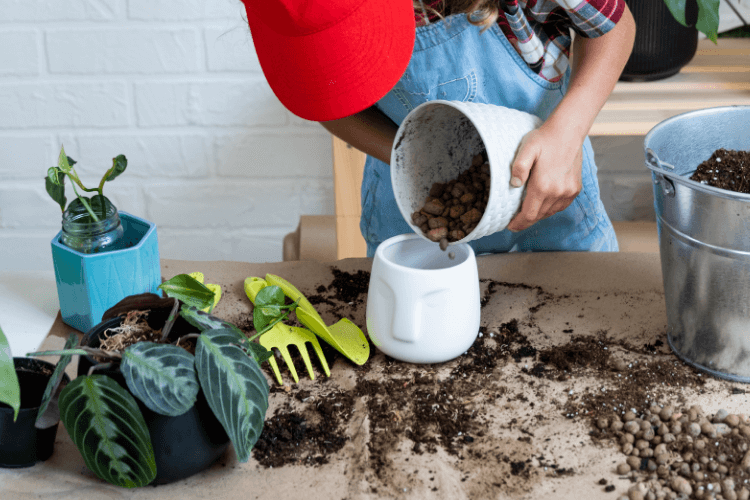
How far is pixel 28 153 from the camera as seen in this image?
1569 millimetres

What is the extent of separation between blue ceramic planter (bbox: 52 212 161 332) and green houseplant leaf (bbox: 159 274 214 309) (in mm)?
136

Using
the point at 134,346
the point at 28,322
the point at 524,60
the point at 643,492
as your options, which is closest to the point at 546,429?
the point at 643,492

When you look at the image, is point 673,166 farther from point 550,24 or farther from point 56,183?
point 56,183

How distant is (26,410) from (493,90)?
0.65 m

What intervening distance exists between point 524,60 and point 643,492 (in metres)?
0.54

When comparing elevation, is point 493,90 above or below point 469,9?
below

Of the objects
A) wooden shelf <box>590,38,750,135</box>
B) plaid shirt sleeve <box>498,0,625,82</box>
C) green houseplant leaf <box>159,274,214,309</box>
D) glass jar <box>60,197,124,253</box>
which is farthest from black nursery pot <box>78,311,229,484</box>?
wooden shelf <box>590,38,750,135</box>

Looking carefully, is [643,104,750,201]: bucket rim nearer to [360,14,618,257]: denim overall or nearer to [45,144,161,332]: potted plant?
[360,14,618,257]: denim overall

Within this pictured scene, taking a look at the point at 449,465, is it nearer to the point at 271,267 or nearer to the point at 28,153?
the point at 271,267

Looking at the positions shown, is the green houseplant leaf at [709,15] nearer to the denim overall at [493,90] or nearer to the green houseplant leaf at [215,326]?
the denim overall at [493,90]

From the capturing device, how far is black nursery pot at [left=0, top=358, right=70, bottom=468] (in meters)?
0.55

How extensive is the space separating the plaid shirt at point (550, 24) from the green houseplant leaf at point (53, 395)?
56cm

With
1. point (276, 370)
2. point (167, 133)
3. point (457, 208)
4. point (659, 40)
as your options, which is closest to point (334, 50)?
point (457, 208)

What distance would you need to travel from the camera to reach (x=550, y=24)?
866 mm
